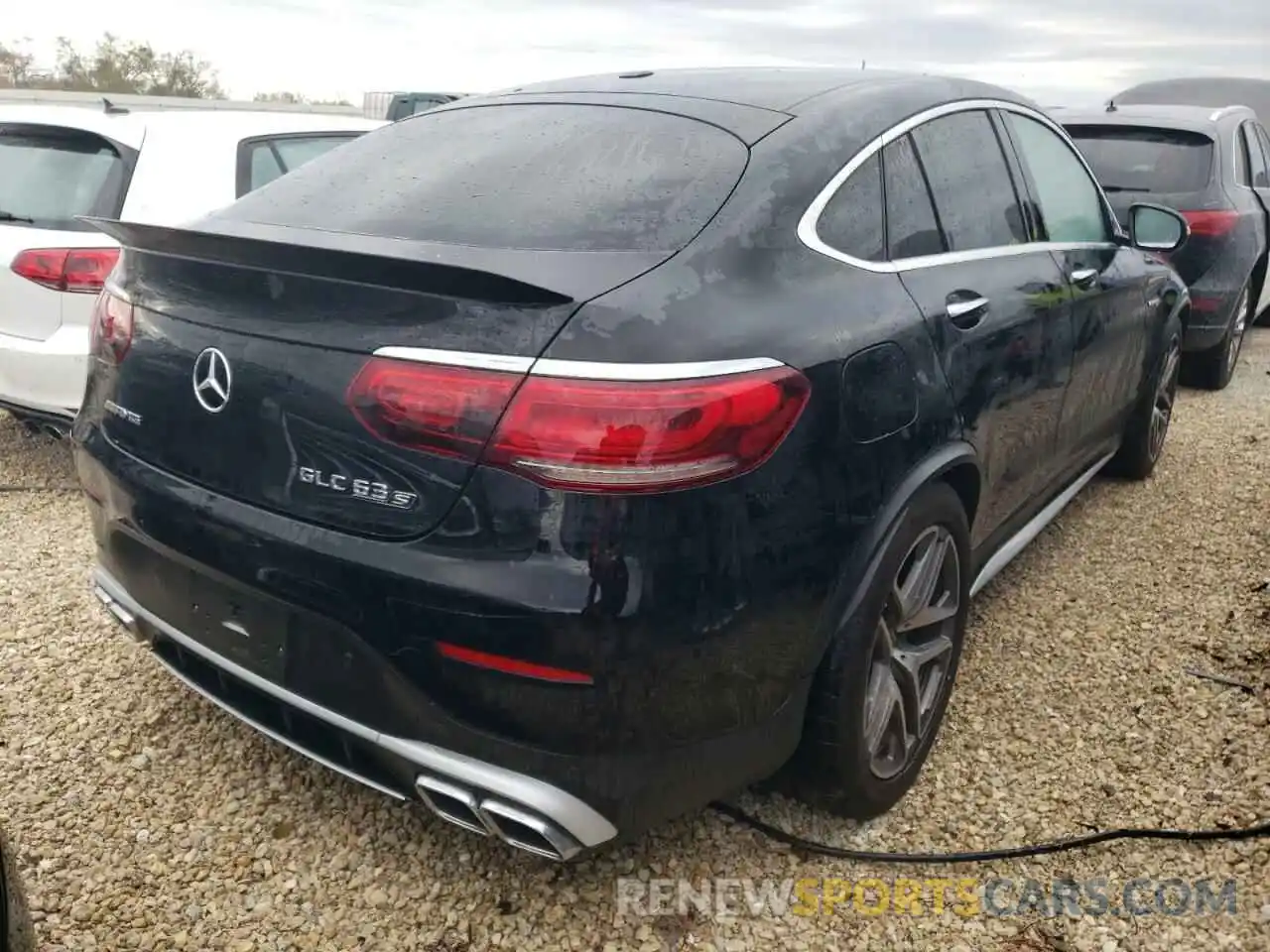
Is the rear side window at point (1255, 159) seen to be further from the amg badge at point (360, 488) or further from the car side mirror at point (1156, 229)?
the amg badge at point (360, 488)

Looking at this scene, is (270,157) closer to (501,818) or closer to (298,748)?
(298,748)

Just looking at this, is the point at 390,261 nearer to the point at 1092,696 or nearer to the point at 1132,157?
the point at 1092,696

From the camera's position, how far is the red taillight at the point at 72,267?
12.8 ft

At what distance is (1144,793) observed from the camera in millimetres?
2557

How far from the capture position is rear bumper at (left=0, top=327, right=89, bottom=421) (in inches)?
154

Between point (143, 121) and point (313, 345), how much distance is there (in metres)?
3.02

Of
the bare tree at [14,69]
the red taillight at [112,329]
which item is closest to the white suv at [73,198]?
the red taillight at [112,329]

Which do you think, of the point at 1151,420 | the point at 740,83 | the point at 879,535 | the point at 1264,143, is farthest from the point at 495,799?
the point at 1264,143

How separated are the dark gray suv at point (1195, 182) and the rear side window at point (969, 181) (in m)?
3.34

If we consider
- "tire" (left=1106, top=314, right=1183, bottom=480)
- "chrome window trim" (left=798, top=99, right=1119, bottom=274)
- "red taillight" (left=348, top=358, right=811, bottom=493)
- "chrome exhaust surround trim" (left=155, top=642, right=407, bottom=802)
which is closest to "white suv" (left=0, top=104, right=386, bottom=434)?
"chrome exhaust surround trim" (left=155, top=642, right=407, bottom=802)

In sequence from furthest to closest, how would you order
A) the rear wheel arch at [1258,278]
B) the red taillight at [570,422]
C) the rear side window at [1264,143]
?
the rear side window at [1264,143], the rear wheel arch at [1258,278], the red taillight at [570,422]

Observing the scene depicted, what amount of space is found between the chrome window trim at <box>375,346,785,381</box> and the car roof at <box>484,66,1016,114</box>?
2.92ft

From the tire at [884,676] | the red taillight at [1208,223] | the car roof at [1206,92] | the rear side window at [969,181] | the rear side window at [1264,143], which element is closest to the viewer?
the tire at [884,676]

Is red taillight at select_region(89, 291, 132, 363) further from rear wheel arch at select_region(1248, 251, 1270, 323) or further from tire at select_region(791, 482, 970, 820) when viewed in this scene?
rear wheel arch at select_region(1248, 251, 1270, 323)
